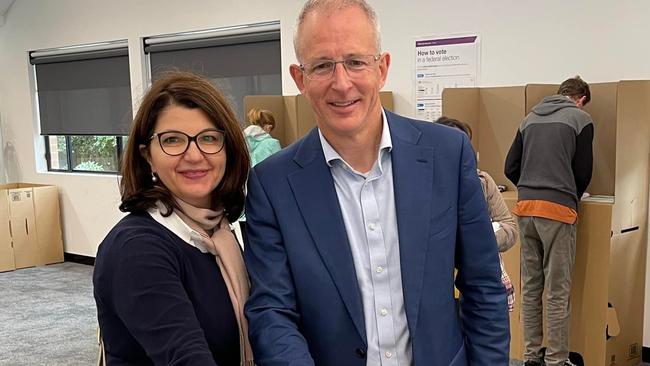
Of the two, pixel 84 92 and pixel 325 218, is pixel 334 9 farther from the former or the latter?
pixel 84 92

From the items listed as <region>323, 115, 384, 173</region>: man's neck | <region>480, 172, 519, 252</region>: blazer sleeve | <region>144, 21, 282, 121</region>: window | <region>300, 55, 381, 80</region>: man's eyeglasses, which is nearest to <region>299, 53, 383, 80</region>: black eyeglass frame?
<region>300, 55, 381, 80</region>: man's eyeglasses

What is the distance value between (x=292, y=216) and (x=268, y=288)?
15 centimetres

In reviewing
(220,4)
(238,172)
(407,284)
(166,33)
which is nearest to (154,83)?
(238,172)

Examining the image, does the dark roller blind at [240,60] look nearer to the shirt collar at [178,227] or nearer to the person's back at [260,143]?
the person's back at [260,143]

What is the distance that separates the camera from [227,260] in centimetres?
130

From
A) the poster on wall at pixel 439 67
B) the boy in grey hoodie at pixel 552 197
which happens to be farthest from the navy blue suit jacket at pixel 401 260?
the poster on wall at pixel 439 67

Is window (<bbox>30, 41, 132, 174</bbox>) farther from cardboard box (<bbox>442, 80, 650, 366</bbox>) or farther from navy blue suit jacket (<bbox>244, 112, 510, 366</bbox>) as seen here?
navy blue suit jacket (<bbox>244, 112, 510, 366</bbox>)

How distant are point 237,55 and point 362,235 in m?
4.48

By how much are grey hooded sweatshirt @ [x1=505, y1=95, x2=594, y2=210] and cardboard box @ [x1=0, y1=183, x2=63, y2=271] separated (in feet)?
17.4

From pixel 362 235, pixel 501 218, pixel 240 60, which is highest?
pixel 240 60

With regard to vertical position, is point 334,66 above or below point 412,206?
above

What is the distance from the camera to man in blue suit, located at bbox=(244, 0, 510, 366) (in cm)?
125

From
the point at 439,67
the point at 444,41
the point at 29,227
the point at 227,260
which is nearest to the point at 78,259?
the point at 29,227

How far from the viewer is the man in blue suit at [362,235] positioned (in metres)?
1.25
